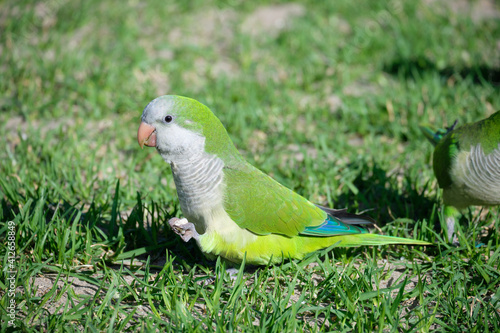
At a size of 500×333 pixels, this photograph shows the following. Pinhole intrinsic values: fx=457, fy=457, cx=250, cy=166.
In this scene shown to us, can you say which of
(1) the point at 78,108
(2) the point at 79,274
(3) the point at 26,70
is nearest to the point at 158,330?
(2) the point at 79,274

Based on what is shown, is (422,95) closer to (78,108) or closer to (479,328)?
(479,328)

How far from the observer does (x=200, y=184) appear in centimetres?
247

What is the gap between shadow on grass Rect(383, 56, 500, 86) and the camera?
17.8 ft

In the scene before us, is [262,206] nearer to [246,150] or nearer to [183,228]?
[183,228]

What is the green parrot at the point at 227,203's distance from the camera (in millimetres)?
2428

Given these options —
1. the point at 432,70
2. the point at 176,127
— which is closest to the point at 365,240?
the point at 176,127

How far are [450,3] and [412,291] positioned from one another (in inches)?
240

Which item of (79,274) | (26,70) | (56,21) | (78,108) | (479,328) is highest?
(56,21)

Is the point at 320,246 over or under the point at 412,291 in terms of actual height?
over

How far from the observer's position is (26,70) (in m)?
5.02

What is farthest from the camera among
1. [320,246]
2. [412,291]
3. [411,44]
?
[411,44]

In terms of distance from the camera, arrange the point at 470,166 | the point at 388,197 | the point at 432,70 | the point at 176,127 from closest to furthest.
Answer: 1. the point at 176,127
2. the point at 470,166
3. the point at 388,197
4. the point at 432,70

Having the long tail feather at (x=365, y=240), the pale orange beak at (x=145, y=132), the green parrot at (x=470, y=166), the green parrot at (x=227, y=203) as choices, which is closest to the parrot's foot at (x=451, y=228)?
the green parrot at (x=470, y=166)

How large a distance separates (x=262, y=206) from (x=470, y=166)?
53.0 inches
